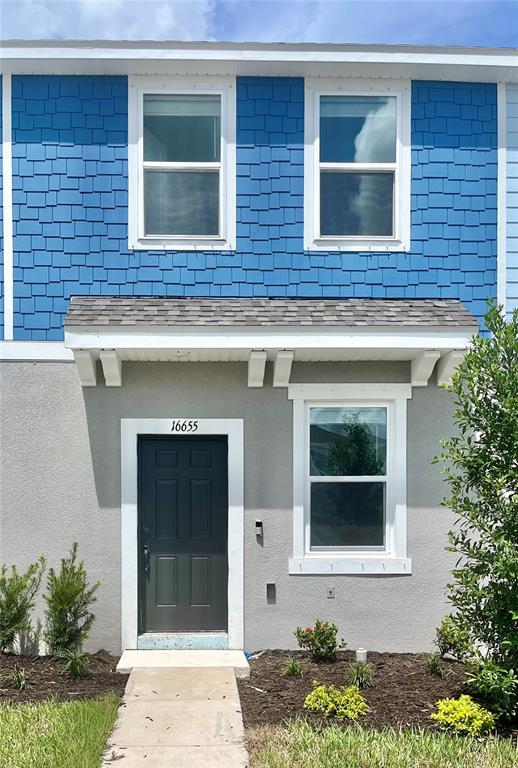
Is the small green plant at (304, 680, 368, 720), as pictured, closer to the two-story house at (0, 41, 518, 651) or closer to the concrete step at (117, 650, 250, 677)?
the concrete step at (117, 650, 250, 677)

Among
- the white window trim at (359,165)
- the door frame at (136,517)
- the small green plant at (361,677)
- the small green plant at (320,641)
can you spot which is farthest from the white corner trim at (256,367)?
the small green plant at (361,677)

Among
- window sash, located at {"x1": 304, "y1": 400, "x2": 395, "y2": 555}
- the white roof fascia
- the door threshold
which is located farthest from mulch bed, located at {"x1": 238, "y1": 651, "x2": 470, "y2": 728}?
the white roof fascia

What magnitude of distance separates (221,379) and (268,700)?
306cm

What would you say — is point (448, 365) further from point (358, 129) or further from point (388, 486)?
point (358, 129)

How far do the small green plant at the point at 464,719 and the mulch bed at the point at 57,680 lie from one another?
2.70m

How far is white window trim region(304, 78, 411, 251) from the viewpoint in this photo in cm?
718

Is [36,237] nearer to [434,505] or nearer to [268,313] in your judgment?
[268,313]

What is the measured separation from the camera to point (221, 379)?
7117 mm

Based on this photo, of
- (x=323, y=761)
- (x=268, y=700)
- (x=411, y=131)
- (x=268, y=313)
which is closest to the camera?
(x=323, y=761)

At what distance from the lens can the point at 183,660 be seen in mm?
6676

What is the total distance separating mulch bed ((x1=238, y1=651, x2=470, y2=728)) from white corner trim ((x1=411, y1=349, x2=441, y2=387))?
2793 millimetres

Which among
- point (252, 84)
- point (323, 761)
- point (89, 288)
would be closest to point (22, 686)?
point (323, 761)

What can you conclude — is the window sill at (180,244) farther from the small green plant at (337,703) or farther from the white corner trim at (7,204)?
the small green plant at (337,703)

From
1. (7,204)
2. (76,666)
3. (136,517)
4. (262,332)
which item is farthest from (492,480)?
(7,204)
